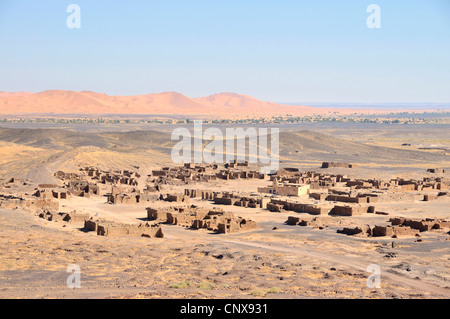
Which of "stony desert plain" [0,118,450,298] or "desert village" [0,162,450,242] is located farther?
"desert village" [0,162,450,242]

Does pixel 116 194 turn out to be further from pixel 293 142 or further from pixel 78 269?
pixel 293 142

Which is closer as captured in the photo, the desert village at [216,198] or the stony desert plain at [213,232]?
the stony desert plain at [213,232]

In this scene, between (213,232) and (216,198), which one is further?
(216,198)

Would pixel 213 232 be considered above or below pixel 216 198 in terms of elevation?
below
